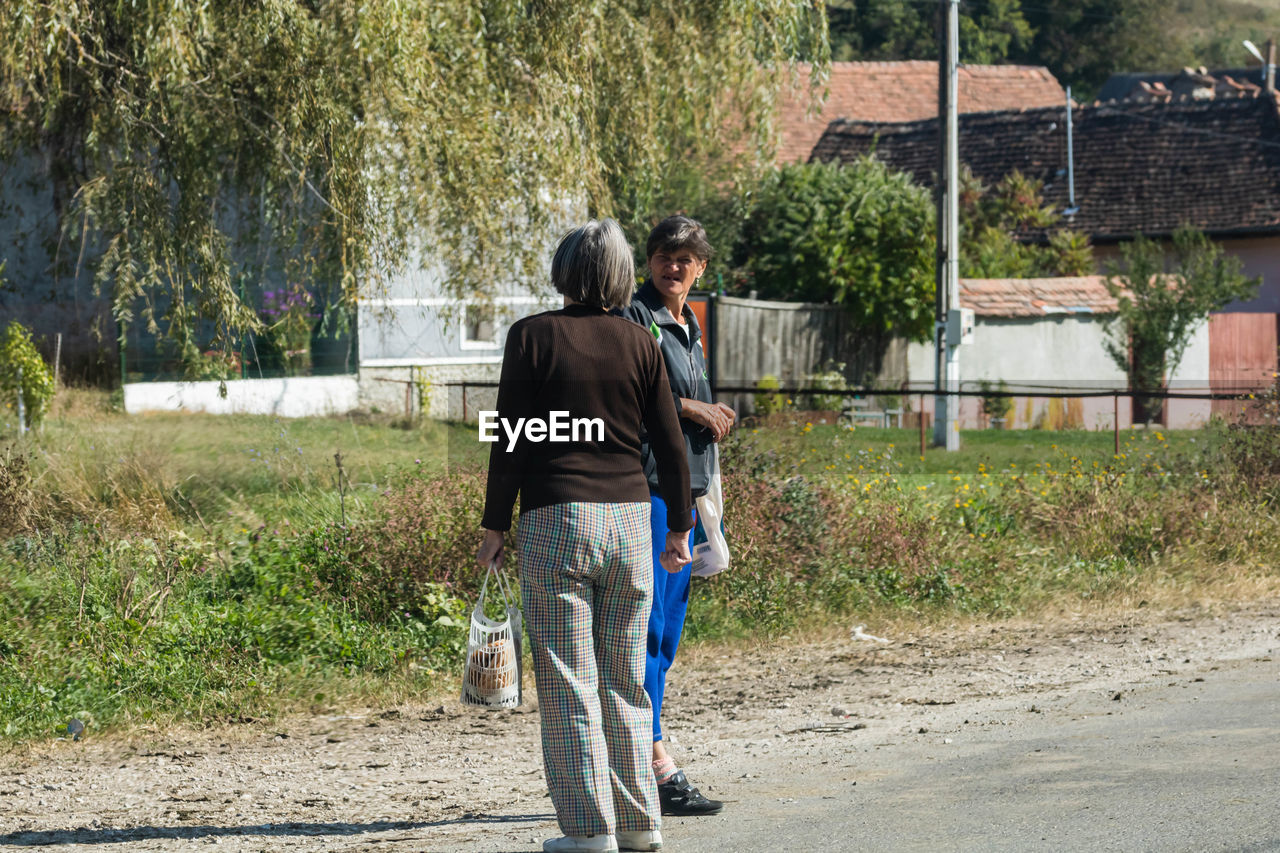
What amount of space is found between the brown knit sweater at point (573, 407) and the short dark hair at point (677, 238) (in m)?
0.59

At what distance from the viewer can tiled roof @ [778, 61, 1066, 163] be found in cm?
4175

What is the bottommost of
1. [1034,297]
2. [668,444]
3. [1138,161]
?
[668,444]

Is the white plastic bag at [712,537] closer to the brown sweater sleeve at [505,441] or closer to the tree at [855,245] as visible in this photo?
the brown sweater sleeve at [505,441]

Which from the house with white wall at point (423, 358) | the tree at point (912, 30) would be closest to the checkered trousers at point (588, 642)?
the house with white wall at point (423, 358)

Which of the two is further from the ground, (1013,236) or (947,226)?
(1013,236)

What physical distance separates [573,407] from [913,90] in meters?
40.9

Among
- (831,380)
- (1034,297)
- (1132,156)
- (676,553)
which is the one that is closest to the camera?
(676,553)

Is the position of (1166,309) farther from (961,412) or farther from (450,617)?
(450,617)

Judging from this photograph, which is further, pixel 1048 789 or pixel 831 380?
pixel 831 380

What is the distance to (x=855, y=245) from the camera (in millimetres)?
23281

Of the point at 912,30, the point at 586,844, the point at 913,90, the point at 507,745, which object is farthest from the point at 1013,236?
the point at 586,844

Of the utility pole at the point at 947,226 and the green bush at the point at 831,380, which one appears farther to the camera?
the green bush at the point at 831,380

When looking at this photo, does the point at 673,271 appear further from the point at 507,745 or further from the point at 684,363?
the point at 507,745

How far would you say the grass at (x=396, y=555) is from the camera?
6.73 metres
